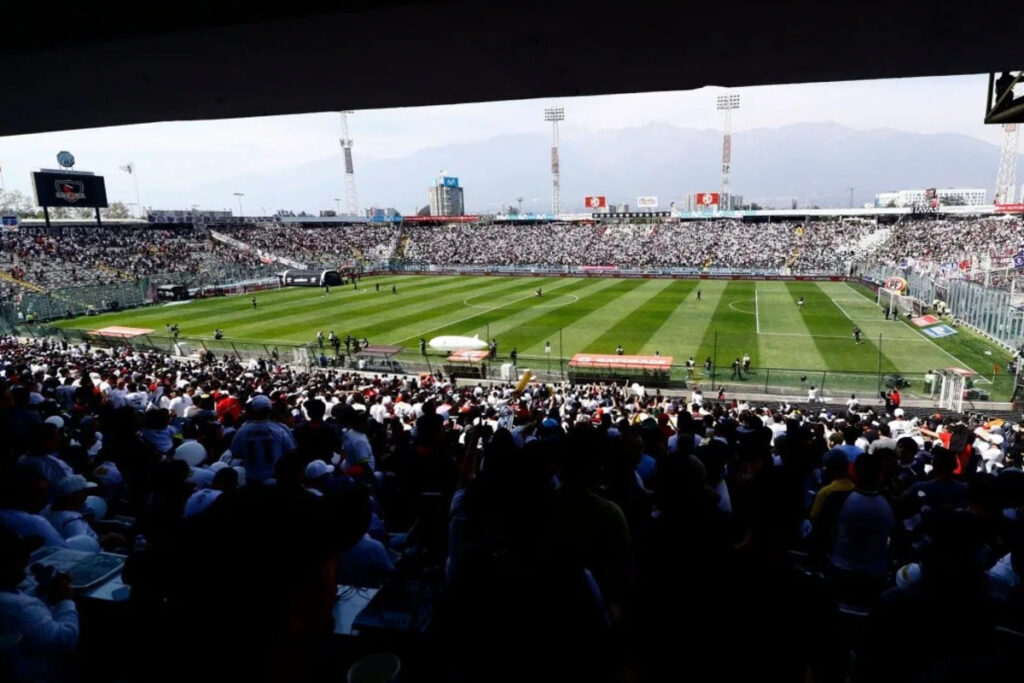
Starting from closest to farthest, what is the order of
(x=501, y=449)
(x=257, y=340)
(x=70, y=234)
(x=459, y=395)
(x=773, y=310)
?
(x=501, y=449), (x=459, y=395), (x=257, y=340), (x=773, y=310), (x=70, y=234)

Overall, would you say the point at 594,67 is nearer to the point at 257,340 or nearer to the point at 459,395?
the point at 459,395

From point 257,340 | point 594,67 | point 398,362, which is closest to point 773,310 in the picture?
point 398,362

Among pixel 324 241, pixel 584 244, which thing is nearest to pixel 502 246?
pixel 584 244

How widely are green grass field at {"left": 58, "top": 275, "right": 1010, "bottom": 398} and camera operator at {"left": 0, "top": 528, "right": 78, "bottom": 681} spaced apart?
22632 millimetres

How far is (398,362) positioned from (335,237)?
212ft

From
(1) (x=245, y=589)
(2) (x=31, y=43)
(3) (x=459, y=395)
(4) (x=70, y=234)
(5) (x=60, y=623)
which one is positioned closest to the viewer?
(1) (x=245, y=589)

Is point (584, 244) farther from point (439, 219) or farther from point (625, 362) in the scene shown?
point (625, 362)

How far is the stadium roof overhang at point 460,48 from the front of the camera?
440cm

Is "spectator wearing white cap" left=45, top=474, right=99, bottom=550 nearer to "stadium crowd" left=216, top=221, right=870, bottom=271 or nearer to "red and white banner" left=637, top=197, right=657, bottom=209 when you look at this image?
"stadium crowd" left=216, top=221, right=870, bottom=271

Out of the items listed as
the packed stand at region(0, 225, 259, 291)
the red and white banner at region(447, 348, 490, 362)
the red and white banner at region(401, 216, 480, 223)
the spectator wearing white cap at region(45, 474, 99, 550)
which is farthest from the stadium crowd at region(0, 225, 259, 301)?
the spectator wearing white cap at region(45, 474, 99, 550)

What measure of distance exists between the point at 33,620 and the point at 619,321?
1426 inches

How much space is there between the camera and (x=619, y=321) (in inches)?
1492

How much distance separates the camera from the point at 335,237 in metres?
86.8

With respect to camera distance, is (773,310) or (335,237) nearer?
(773,310)
